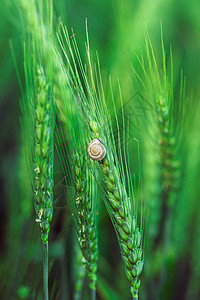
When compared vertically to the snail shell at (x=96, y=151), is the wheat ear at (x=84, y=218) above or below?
below

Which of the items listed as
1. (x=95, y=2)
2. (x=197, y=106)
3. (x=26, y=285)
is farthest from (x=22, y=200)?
(x=95, y=2)

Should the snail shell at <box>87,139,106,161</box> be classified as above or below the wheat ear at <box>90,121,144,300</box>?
above

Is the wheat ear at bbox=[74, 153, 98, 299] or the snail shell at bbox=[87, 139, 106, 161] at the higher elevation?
the snail shell at bbox=[87, 139, 106, 161]

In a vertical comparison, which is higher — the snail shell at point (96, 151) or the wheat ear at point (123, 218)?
the snail shell at point (96, 151)
